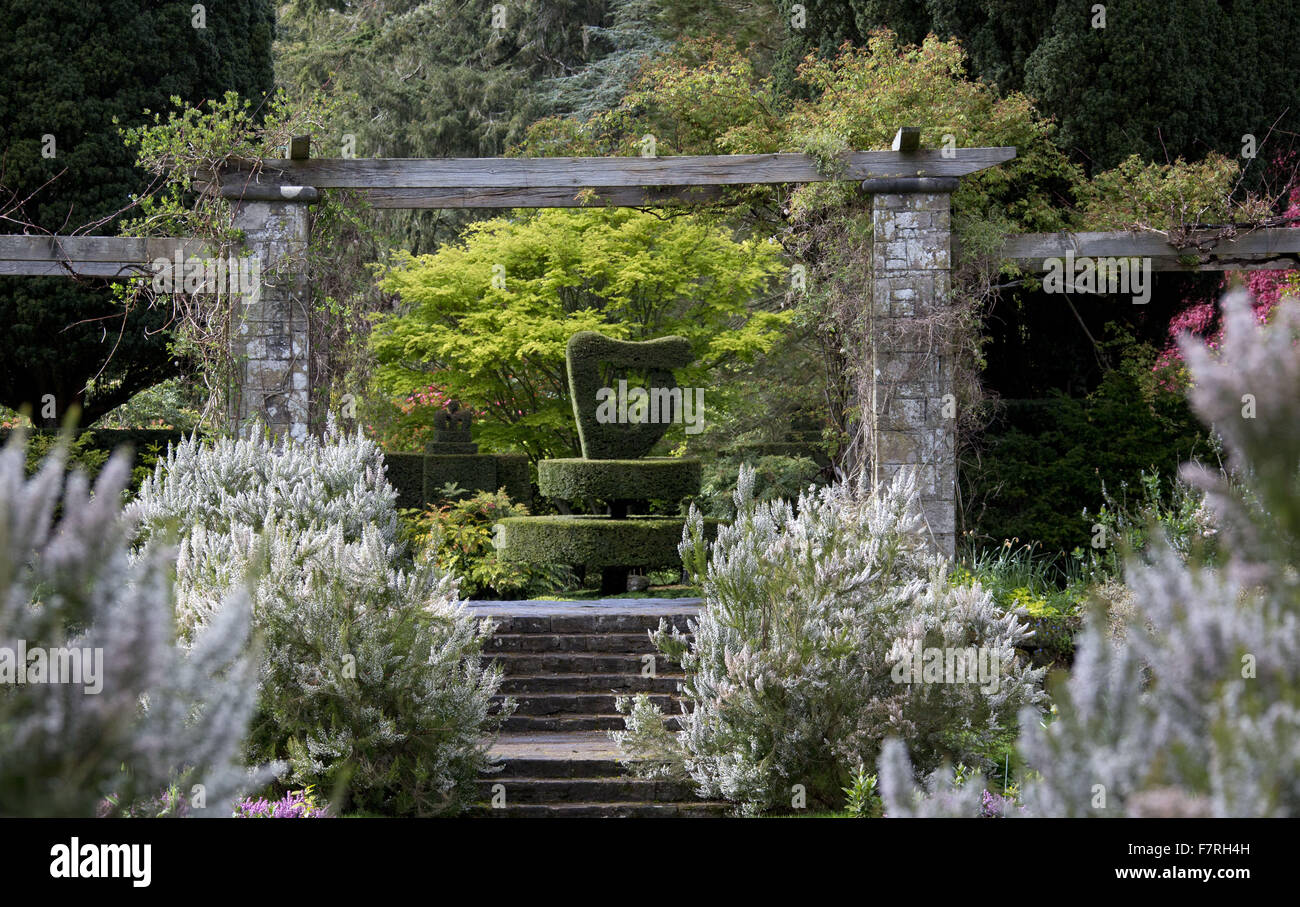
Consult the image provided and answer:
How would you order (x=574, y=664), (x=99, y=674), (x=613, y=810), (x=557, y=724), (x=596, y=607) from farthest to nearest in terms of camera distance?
(x=596, y=607)
(x=574, y=664)
(x=557, y=724)
(x=613, y=810)
(x=99, y=674)

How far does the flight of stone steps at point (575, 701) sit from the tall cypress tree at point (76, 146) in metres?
6.26

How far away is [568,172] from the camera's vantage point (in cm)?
870

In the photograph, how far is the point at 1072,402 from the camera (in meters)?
10.3

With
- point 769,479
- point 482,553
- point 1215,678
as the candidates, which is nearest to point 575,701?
point 482,553

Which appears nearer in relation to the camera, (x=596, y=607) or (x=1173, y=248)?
(x=596, y=607)

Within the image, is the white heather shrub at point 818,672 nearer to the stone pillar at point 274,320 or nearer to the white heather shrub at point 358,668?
the white heather shrub at point 358,668

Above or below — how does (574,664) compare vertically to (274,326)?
below

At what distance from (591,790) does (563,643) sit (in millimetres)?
1756

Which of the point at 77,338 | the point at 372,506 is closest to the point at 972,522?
the point at 372,506

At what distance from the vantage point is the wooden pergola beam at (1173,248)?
909cm

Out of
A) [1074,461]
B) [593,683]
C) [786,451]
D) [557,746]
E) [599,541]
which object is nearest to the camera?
[557,746]

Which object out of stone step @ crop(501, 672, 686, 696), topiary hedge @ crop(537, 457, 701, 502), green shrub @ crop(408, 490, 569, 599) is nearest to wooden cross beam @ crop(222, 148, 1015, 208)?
topiary hedge @ crop(537, 457, 701, 502)

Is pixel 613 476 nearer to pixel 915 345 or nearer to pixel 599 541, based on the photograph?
pixel 599 541

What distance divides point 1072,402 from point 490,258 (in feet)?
19.9
